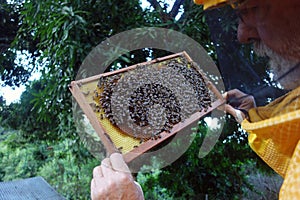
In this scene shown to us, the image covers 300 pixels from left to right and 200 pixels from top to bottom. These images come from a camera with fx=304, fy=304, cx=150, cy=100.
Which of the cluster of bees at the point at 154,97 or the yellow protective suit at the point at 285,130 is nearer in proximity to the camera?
the yellow protective suit at the point at 285,130

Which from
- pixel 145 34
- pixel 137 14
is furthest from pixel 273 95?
pixel 137 14

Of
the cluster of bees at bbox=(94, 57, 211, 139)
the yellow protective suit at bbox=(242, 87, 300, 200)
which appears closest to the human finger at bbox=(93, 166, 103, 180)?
the cluster of bees at bbox=(94, 57, 211, 139)

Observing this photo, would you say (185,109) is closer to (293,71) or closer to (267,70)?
(267,70)

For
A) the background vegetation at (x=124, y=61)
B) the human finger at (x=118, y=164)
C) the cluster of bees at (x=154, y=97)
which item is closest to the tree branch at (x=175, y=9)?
the background vegetation at (x=124, y=61)

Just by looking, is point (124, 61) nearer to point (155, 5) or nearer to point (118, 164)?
point (155, 5)

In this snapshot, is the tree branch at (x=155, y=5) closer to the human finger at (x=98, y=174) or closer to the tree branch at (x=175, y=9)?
the tree branch at (x=175, y=9)

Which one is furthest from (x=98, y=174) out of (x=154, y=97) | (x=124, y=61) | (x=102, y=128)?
(x=124, y=61)
